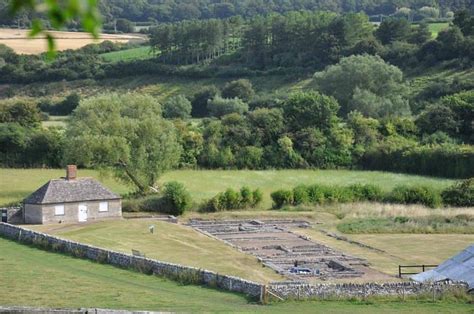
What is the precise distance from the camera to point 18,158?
60.1m

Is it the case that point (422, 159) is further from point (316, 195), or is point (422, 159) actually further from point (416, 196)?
point (316, 195)

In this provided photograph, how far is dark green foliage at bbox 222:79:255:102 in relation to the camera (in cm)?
8981

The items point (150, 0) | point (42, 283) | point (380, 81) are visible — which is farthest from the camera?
point (150, 0)

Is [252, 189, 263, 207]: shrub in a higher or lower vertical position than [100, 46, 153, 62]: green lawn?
lower

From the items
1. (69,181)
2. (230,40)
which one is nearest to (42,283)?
(69,181)

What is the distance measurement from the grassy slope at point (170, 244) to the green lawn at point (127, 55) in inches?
2685

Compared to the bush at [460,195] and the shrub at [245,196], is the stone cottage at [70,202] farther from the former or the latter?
the bush at [460,195]

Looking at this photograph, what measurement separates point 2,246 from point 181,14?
475 ft

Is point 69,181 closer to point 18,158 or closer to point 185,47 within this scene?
point 18,158

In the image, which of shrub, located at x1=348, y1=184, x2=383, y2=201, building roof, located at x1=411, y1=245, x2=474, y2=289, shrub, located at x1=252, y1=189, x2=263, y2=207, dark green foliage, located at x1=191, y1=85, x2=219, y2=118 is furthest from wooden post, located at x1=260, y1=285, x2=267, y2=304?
dark green foliage, located at x1=191, y1=85, x2=219, y2=118

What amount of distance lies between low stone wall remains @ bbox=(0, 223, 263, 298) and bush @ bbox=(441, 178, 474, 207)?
22189 mm

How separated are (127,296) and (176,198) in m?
21.4

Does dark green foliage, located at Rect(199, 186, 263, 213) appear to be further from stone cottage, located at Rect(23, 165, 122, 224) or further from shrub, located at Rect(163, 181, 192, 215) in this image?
stone cottage, located at Rect(23, 165, 122, 224)

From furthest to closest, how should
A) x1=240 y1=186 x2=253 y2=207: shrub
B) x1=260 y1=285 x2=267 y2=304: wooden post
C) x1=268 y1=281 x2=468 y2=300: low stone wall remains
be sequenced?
x1=240 y1=186 x2=253 y2=207: shrub
x1=268 y1=281 x2=468 y2=300: low stone wall remains
x1=260 y1=285 x2=267 y2=304: wooden post
